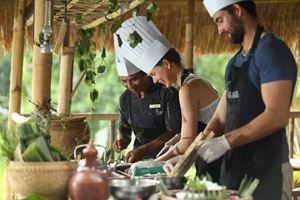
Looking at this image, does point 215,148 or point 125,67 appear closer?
point 215,148

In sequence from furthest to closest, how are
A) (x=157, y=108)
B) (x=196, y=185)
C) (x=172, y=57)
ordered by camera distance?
(x=157, y=108) → (x=172, y=57) → (x=196, y=185)

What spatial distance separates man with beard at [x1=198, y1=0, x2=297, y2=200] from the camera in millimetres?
2797

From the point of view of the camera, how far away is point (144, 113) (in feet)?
14.5

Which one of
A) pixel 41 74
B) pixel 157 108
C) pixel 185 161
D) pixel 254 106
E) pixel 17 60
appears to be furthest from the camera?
pixel 17 60

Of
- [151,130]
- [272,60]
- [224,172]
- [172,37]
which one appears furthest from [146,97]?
[172,37]

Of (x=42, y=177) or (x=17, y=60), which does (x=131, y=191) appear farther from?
(x=17, y=60)

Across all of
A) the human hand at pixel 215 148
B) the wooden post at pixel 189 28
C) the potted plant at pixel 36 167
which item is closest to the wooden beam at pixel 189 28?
the wooden post at pixel 189 28

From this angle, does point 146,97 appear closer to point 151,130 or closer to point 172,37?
point 151,130

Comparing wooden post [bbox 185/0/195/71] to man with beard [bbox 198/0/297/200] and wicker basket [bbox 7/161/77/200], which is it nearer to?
man with beard [bbox 198/0/297/200]

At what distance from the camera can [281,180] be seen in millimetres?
3012

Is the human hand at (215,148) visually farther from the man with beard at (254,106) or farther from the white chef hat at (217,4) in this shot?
the white chef hat at (217,4)

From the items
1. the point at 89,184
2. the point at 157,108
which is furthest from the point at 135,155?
the point at 89,184

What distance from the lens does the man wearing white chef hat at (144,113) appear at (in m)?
4.15

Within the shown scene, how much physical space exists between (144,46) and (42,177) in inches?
65.3
